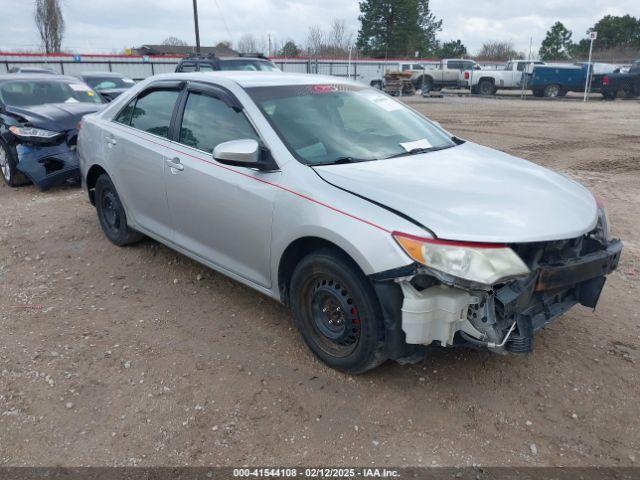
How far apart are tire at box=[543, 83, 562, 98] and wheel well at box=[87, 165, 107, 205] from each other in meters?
27.8

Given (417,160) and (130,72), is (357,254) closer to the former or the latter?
(417,160)

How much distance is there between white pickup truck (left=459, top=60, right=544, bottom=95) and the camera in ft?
97.9

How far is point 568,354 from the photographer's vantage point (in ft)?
11.4

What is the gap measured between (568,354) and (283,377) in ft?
6.00

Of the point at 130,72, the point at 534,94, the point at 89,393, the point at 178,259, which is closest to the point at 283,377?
the point at 89,393

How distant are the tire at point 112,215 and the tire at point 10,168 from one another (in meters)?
3.48

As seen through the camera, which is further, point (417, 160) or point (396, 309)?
point (417, 160)

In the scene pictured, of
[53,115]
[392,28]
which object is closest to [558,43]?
Result: [392,28]

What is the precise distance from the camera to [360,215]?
2.84 metres

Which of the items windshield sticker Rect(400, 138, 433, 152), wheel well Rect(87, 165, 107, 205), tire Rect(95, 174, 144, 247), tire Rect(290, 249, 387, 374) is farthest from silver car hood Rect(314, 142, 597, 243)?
wheel well Rect(87, 165, 107, 205)

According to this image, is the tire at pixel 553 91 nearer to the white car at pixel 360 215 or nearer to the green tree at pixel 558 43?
the white car at pixel 360 215

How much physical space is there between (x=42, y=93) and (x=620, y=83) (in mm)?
26442

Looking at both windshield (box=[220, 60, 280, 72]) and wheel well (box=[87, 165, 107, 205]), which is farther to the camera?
windshield (box=[220, 60, 280, 72])

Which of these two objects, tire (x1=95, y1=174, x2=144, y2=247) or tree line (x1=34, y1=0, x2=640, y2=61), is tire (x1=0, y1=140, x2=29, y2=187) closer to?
tire (x1=95, y1=174, x2=144, y2=247)
